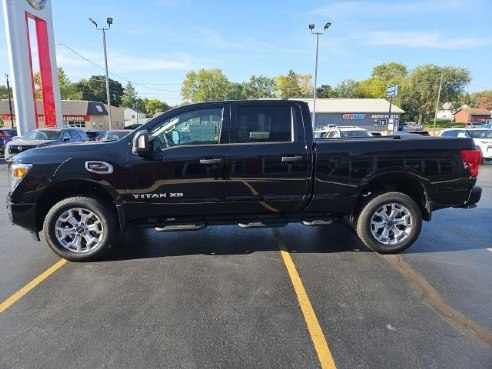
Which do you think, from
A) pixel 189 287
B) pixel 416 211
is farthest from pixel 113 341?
pixel 416 211

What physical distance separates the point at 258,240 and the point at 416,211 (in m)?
2.22

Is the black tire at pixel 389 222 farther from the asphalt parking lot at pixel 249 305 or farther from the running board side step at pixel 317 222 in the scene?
the running board side step at pixel 317 222

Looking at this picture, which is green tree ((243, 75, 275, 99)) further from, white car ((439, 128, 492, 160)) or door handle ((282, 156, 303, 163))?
door handle ((282, 156, 303, 163))

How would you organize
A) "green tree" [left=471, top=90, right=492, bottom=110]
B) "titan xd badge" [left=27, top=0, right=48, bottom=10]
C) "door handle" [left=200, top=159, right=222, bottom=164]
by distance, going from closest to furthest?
"door handle" [left=200, top=159, right=222, bottom=164], "titan xd badge" [left=27, top=0, right=48, bottom=10], "green tree" [left=471, top=90, right=492, bottom=110]

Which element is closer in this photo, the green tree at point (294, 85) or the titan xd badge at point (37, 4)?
the titan xd badge at point (37, 4)

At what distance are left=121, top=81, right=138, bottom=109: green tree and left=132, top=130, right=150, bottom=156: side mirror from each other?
13285cm

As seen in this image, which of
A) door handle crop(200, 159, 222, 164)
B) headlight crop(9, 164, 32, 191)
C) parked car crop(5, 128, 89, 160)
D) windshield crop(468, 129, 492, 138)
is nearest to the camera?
headlight crop(9, 164, 32, 191)

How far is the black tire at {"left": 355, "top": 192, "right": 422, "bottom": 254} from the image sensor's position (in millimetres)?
5156

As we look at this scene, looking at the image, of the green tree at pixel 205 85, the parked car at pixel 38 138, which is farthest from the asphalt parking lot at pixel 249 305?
the green tree at pixel 205 85

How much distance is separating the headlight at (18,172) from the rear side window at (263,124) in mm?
2576

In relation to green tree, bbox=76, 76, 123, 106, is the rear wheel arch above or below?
below

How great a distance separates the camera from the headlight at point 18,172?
15.2 feet

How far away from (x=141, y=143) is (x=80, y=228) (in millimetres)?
1379

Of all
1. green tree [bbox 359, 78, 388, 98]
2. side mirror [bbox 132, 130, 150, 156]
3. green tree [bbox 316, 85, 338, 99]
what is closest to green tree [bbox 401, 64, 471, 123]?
green tree [bbox 359, 78, 388, 98]
